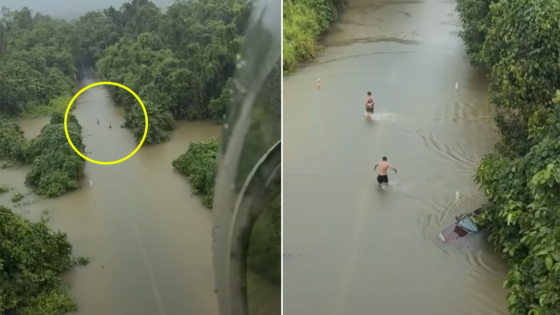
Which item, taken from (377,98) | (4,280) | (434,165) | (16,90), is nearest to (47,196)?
(16,90)

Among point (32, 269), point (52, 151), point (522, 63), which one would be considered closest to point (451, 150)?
point (522, 63)

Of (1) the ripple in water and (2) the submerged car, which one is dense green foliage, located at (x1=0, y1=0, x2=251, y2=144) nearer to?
(2) the submerged car

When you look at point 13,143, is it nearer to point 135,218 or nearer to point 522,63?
point 135,218

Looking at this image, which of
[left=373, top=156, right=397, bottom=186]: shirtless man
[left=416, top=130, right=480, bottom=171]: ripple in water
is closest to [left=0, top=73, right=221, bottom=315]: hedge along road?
[left=373, top=156, right=397, bottom=186]: shirtless man

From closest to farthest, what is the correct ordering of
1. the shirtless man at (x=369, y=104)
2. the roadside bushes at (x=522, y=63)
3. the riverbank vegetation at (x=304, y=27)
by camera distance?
the roadside bushes at (x=522, y=63), the shirtless man at (x=369, y=104), the riverbank vegetation at (x=304, y=27)

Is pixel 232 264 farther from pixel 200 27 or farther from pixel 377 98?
pixel 377 98

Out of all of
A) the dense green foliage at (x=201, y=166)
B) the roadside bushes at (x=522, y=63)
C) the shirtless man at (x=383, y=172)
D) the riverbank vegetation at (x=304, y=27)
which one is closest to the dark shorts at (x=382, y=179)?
the shirtless man at (x=383, y=172)

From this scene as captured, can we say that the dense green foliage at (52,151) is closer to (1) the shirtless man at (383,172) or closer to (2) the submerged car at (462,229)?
(2) the submerged car at (462,229)
